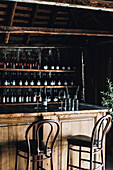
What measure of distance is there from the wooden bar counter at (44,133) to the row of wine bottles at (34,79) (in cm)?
246

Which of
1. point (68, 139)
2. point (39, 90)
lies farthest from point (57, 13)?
point (68, 139)

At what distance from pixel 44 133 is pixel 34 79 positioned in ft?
9.54

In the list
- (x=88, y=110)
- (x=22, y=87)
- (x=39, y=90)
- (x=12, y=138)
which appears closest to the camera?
(x=12, y=138)

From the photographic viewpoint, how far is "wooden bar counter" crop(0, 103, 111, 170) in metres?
3.45

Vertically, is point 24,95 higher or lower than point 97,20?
lower

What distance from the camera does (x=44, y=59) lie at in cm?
649

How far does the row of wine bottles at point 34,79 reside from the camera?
6055 mm

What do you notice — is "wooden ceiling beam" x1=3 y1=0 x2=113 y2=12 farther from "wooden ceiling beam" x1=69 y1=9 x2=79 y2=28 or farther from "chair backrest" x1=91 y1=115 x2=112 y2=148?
"wooden ceiling beam" x1=69 y1=9 x2=79 y2=28

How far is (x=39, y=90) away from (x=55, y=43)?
1.34 metres

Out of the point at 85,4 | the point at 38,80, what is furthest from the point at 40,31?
the point at 38,80

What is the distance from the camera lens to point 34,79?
638cm

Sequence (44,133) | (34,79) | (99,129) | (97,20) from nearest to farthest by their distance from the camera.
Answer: (99,129)
(44,133)
(97,20)
(34,79)

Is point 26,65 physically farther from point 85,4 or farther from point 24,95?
point 85,4

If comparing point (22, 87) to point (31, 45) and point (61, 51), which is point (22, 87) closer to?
point (31, 45)
